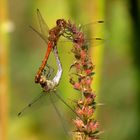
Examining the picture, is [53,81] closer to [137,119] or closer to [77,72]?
[77,72]

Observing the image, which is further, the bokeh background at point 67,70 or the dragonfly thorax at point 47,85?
the bokeh background at point 67,70

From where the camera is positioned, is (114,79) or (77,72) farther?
(114,79)

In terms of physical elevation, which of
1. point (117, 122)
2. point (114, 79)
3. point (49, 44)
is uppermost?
point (49, 44)

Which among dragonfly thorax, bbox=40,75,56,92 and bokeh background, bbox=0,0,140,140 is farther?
bokeh background, bbox=0,0,140,140

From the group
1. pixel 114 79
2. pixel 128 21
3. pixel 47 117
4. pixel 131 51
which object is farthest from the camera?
pixel 47 117

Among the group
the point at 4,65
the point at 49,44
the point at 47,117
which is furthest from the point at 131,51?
the point at 49,44

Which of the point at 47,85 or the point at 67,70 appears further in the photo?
the point at 67,70

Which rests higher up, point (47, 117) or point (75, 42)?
point (75, 42)

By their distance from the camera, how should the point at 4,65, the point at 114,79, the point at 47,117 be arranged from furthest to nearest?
the point at 47,117 → the point at 114,79 → the point at 4,65
